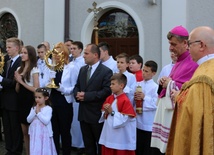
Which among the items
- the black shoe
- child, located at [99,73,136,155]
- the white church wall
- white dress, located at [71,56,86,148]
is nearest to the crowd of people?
child, located at [99,73,136,155]

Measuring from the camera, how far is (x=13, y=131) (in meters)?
5.84

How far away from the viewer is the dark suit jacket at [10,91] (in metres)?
5.71

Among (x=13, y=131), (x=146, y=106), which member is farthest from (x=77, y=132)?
(x=146, y=106)

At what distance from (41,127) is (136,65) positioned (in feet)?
5.90

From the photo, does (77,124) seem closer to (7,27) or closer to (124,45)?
(124,45)

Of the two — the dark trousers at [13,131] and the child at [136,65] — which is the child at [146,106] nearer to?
the child at [136,65]

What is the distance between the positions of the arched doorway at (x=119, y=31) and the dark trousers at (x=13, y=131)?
15.2ft

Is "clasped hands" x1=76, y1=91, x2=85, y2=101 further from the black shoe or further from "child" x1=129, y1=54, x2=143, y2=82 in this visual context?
the black shoe

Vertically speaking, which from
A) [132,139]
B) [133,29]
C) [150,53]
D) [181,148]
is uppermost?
[133,29]

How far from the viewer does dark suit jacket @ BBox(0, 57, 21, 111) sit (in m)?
5.71

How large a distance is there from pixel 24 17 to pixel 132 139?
7648mm

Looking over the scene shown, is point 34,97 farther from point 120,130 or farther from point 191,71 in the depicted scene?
point 191,71

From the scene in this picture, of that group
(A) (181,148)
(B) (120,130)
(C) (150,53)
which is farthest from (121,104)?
(C) (150,53)

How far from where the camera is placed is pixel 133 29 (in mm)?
9688
